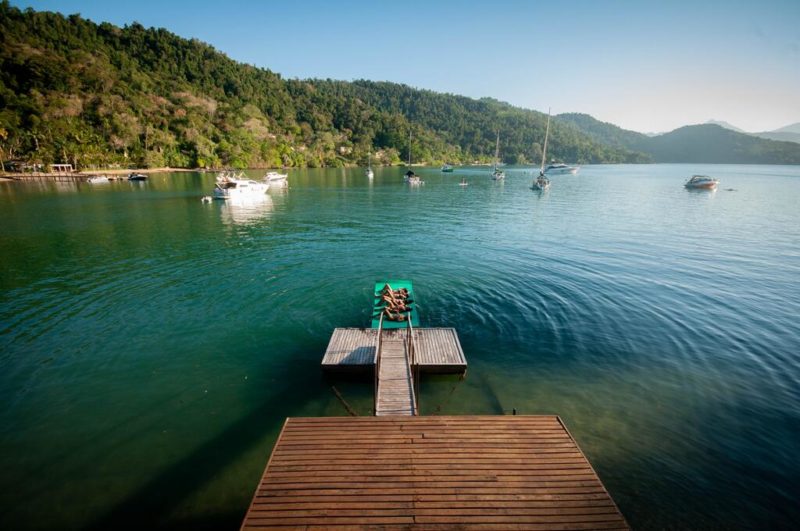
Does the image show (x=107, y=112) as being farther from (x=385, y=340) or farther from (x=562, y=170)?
(x=562, y=170)

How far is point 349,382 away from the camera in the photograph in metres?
13.6

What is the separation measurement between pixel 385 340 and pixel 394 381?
9.54 ft

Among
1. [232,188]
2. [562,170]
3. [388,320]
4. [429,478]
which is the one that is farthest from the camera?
[562,170]

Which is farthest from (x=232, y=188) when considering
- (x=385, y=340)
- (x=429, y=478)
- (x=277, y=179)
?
(x=429, y=478)

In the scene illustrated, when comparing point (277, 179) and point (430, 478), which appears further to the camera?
point (277, 179)

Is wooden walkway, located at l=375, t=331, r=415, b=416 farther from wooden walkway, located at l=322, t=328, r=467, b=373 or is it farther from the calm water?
the calm water

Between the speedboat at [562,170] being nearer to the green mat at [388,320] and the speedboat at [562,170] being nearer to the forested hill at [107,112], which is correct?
the forested hill at [107,112]

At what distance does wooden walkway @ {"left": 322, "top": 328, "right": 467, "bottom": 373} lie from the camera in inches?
530

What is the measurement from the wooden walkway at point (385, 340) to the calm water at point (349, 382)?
2.78 feet

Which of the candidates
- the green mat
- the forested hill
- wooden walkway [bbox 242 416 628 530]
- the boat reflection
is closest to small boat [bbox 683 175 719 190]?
the green mat

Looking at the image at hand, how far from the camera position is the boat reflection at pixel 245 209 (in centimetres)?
4575

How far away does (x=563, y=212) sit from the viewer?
53875 mm

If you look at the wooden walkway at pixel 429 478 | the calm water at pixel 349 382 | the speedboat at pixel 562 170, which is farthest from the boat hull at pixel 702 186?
the wooden walkway at pixel 429 478

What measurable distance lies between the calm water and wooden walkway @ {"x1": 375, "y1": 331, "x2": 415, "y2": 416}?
1.03m
